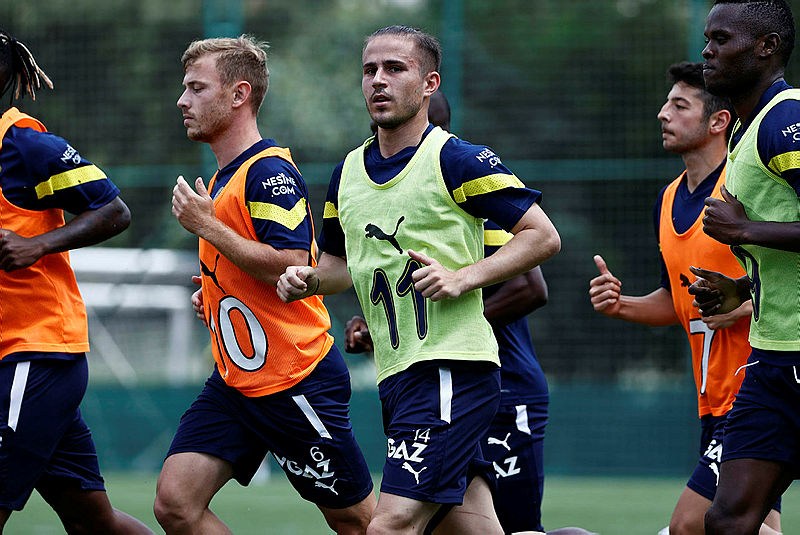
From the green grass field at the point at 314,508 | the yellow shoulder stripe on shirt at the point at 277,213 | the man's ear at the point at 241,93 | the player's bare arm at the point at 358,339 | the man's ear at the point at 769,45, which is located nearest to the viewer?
the man's ear at the point at 769,45

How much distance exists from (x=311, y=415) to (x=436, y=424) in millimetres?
822

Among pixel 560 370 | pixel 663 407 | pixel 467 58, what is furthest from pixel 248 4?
pixel 663 407

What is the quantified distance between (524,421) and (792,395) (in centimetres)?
160

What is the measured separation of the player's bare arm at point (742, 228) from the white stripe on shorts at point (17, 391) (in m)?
2.75

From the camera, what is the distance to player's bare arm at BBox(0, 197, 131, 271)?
504 centimetres

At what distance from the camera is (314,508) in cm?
1024

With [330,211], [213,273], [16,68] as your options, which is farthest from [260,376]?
[16,68]

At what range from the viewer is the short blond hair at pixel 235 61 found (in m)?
5.57

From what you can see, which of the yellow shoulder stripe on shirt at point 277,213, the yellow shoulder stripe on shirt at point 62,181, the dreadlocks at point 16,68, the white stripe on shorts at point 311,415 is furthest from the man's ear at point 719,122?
the dreadlocks at point 16,68

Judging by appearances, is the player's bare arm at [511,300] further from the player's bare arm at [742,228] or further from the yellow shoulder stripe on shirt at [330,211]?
the player's bare arm at [742,228]

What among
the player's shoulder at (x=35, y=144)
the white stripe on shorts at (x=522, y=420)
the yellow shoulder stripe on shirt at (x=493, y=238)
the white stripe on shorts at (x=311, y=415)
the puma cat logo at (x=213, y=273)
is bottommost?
the white stripe on shorts at (x=522, y=420)

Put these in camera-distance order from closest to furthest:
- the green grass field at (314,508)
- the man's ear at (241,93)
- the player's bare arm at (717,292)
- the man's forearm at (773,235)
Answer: the man's forearm at (773,235)
the player's bare arm at (717,292)
the man's ear at (241,93)
the green grass field at (314,508)

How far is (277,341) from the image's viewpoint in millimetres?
5227

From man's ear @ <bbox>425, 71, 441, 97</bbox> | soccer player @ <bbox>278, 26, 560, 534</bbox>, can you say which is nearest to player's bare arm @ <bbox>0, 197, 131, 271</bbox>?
soccer player @ <bbox>278, 26, 560, 534</bbox>
